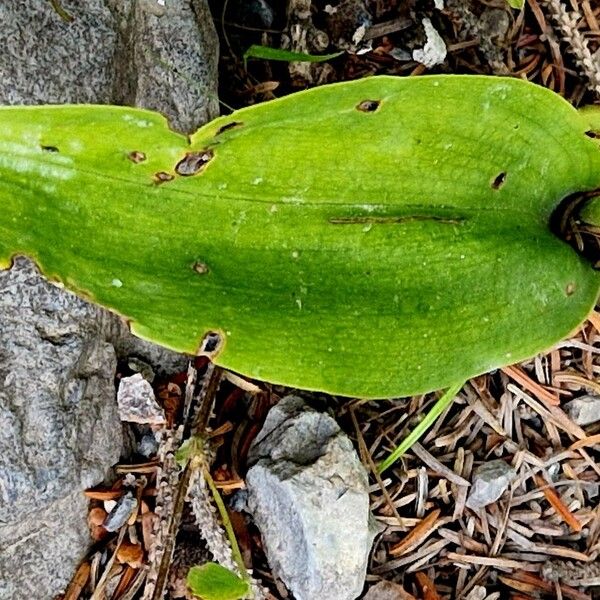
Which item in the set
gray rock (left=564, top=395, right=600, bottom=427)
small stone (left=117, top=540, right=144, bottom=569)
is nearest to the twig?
gray rock (left=564, top=395, right=600, bottom=427)

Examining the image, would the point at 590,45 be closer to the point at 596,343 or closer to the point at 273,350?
the point at 596,343

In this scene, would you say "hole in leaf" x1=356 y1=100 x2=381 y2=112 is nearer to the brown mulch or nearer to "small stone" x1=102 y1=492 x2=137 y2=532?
the brown mulch

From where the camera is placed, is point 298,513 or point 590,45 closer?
point 298,513

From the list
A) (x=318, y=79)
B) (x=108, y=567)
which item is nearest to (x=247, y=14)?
(x=318, y=79)

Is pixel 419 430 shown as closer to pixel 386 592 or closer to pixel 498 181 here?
pixel 386 592

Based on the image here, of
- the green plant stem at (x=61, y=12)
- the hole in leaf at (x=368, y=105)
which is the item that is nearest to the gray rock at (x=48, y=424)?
the green plant stem at (x=61, y=12)
